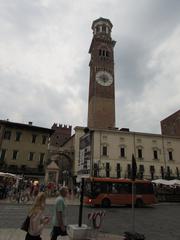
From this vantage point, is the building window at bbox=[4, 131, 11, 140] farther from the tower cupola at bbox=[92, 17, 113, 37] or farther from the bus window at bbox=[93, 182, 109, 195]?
the tower cupola at bbox=[92, 17, 113, 37]

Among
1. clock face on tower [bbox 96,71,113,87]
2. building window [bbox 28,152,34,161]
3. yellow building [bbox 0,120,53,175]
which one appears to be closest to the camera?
yellow building [bbox 0,120,53,175]

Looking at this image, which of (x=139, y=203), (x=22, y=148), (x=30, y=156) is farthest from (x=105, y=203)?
(x=22, y=148)

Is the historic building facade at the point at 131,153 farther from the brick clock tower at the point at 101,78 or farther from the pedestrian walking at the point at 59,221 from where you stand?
the pedestrian walking at the point at 59,221

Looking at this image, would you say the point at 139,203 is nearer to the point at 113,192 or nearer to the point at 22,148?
the point at 113,192

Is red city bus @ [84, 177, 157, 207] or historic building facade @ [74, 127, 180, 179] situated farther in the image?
historic building facade @ [74, 127, 180, 179]

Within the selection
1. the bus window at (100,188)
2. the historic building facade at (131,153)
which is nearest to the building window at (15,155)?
the historic building facade at (131,153)

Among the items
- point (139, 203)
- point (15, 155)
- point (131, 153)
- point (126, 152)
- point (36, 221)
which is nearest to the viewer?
point (36, 221)

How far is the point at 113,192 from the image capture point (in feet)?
73.2

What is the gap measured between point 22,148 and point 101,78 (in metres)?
32.1

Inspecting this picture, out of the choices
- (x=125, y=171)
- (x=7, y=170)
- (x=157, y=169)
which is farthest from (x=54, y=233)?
(x=157, y=169)

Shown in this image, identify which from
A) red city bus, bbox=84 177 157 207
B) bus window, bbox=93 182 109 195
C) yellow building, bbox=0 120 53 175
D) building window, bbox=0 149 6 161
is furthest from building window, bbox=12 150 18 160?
bus window, bbox=93 182 109 195

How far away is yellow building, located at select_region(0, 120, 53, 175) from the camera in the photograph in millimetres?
39562

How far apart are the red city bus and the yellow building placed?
66.8ft

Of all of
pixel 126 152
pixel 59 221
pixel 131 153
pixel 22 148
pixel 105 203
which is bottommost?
pixel 59 221
